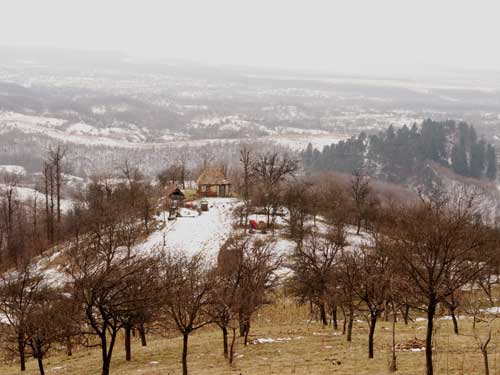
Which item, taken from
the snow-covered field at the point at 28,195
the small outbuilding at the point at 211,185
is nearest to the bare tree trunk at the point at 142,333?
the small outbuilding at the point at 211,185

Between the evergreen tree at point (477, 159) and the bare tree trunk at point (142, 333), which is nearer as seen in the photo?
the bare tree trunk at point (142, 333)

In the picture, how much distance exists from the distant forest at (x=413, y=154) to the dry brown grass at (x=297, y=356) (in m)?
108

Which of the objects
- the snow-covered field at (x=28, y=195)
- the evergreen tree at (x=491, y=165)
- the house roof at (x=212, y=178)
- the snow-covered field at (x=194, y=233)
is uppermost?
the house roof at (x=212, y=178)

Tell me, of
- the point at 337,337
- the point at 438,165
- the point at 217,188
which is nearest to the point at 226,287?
the point at 337,337

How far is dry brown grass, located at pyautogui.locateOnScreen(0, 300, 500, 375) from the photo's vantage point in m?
26.8

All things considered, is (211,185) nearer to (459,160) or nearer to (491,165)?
(459,160)

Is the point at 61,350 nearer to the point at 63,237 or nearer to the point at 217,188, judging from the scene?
the point at 63,237

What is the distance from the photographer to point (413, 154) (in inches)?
5896

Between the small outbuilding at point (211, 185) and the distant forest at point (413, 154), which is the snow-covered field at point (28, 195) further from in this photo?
the distant forest at point (413, 154)

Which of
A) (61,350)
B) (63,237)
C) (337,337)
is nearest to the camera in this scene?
(337,337)

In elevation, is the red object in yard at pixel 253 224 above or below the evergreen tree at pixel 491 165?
above

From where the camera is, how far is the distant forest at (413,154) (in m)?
149

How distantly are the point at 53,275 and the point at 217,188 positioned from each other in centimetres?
3317

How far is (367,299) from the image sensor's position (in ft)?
96.7
